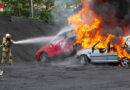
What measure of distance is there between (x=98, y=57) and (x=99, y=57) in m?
0.07

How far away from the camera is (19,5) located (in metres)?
41.7

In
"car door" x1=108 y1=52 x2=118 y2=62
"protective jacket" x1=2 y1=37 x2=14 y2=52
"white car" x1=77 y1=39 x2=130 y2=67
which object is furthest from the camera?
"protective jacket" x1=2 y1=37 x2=14 y2=52

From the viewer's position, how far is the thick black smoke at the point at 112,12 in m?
18.4

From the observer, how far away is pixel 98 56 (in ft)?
57.1

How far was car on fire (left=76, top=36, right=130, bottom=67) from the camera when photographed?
16547mm

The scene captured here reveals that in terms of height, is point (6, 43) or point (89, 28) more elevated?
point (89, 28)

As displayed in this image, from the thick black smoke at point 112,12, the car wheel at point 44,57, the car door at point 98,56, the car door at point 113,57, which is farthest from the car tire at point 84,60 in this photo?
the car wheel at point 44,57

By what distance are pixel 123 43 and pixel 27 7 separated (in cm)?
2797

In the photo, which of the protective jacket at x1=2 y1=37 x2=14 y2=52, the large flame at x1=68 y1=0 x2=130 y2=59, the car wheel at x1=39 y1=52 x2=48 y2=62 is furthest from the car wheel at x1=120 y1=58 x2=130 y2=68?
the protective jacket at x1=2 y1=37 x2=14 y2=52

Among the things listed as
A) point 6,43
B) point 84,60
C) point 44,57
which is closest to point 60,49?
point 44,57

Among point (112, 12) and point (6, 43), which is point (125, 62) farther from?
point (6, 43)

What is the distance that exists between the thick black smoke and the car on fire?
1486mm

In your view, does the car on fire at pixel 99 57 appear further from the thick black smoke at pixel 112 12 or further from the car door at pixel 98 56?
the thick black smoke at pixel 112 12

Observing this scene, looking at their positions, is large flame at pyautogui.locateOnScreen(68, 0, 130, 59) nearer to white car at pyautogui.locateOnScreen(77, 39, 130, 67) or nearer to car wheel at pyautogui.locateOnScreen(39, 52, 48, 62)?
white car at pyautogui.locateOnScreen(77, 39, 130, 67)
